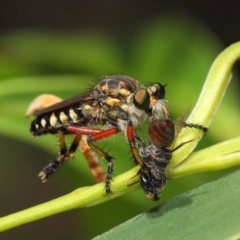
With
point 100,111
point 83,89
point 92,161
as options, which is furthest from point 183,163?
point 83,89

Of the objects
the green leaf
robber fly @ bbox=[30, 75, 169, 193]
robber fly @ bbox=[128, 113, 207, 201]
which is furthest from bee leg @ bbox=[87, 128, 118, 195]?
the green leaf

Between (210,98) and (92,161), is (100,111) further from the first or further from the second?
(210,98)

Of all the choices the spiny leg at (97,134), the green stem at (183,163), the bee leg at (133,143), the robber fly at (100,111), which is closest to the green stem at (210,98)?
the green stem at (183,163)

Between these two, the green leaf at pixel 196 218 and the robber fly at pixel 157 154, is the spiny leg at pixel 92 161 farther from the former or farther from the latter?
the green leaf at pixel 196 218

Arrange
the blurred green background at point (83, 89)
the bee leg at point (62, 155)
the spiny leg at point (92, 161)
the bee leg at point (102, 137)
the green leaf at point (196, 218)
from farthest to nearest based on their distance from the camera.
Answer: the blurred green background at point (83, 89)
the bee leg at point (62, 155)
the spiny leg at point (92, 161)
the bee leg at point (102, 137)
the green leaf at point (196, 218)

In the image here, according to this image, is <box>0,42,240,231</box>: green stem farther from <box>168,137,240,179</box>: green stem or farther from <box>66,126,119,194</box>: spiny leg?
<box>66,126,119,194</box>: spiny leg

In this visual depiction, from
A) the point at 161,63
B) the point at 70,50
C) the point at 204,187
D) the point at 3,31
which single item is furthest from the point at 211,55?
the point at 3,31
